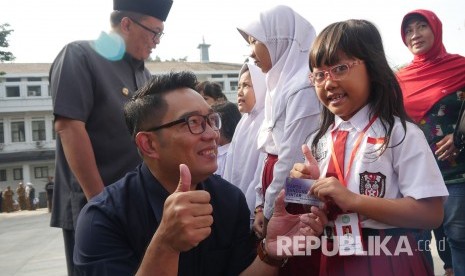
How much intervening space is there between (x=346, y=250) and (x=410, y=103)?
169 cm

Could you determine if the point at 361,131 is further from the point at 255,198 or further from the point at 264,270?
the point at 255,198

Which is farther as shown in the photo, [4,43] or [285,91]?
[4,43]

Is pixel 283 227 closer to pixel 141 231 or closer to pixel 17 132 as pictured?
pixel 141 231

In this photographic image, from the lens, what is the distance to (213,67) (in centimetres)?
4675

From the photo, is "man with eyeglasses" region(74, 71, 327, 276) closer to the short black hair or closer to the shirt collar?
the short black hair

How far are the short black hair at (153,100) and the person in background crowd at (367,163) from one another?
562mm

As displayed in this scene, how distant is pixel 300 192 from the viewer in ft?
5.76

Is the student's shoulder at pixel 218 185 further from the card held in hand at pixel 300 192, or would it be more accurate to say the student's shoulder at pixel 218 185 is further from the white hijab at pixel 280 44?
the white hijab at pixel 280 44

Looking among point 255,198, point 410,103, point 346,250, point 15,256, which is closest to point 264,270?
point 346,250

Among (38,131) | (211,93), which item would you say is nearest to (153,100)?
(211,93)

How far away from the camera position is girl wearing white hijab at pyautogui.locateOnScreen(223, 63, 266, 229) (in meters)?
2.89

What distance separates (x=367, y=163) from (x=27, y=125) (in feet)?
144

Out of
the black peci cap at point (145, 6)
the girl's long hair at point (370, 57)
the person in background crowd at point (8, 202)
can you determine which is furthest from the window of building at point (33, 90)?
the girl's long hair at point (370, 57)

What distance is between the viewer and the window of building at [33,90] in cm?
4259
